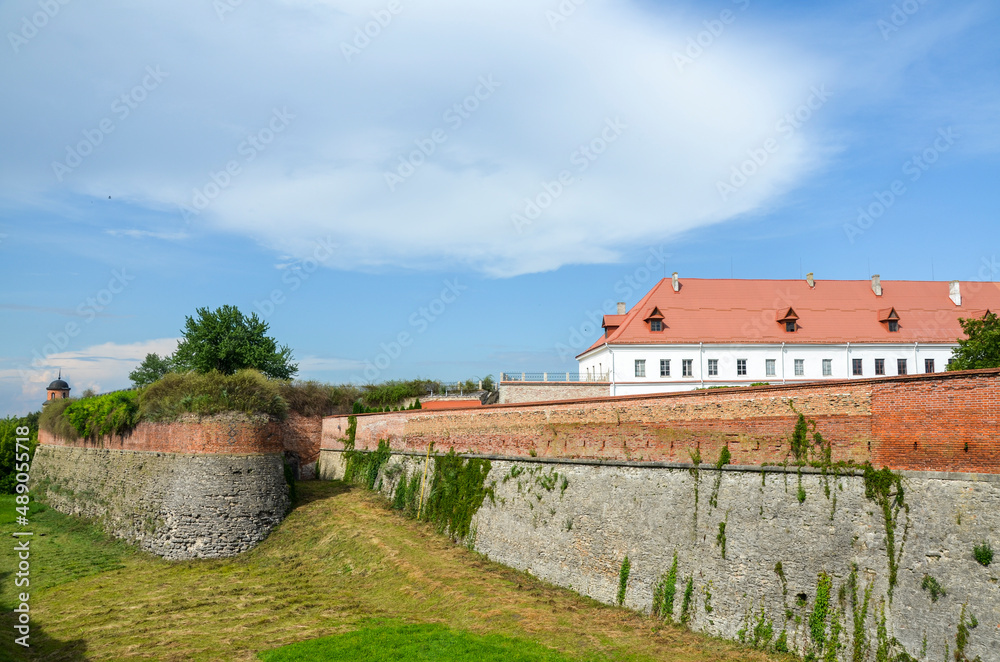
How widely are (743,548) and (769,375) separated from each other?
2575 centimetres

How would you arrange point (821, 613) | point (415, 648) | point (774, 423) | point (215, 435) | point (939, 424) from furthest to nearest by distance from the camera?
point (215, 435) → point (774, 423) → point (415, 648) → point (821, 613) → point (939, 424)

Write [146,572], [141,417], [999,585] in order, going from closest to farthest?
[999,585], [146,572], [141,417]

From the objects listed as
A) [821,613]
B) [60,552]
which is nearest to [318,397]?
[60,552]

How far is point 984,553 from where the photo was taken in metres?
9.48

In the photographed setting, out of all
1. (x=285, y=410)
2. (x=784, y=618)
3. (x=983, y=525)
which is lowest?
(x=784, y=618)

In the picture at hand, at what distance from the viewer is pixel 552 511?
17.5 m

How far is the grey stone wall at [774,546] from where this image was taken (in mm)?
9766

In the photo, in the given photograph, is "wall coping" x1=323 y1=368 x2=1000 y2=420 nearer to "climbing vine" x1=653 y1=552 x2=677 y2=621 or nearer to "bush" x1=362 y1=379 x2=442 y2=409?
"climbing vine" x1=653 y1=552 x2=677 y2=621

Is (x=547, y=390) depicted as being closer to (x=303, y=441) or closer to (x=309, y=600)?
(x=303, y=441)

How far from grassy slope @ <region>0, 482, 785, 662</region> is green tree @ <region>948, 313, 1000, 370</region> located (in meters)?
18.6

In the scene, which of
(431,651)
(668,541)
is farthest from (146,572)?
(668,541)

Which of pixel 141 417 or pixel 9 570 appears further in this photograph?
pixel 141 417

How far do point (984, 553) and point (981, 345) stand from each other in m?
18.3

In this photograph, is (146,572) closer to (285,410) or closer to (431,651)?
(285,410)
